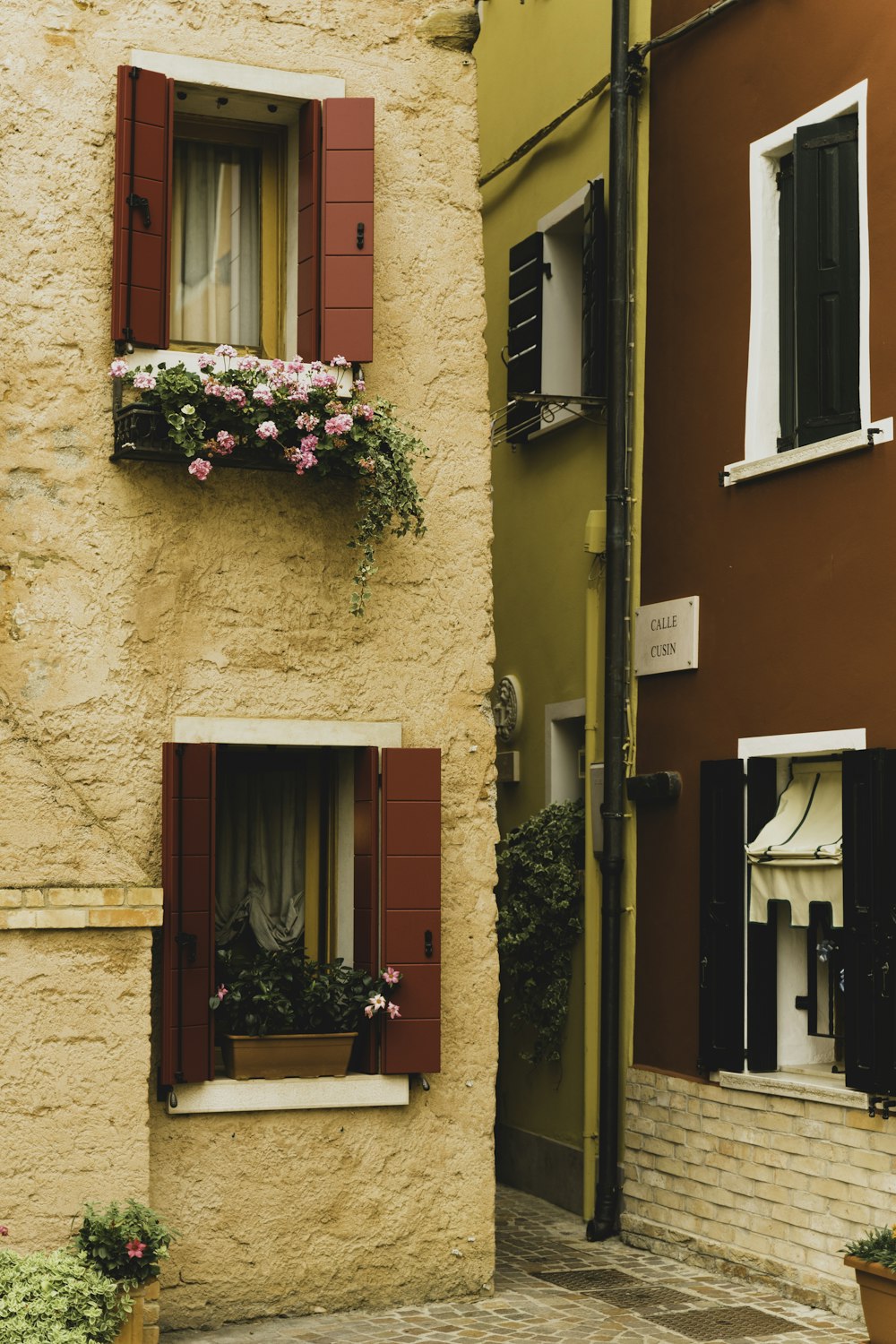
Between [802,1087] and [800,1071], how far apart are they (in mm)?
436

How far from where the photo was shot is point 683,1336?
27.0 feet

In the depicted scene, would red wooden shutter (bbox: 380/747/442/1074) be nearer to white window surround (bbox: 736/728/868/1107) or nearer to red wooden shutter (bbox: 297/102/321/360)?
white window surround (bbox: 736/728/868/1107)

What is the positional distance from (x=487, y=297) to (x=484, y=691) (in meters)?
5.13

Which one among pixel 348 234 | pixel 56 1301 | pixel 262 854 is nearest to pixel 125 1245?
pixel 56 1301

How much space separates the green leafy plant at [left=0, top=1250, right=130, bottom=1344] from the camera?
671 centimetres

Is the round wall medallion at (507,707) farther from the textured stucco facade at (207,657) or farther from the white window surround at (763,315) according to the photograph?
the textured stucco facade at (207,657)

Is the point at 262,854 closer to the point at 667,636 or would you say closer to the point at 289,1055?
the point at 289,1055

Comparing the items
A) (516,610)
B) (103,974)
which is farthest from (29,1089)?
(516,610)

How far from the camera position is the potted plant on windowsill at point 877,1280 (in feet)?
24.1

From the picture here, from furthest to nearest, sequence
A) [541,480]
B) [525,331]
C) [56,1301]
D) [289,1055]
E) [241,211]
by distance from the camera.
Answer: [525,331]
[541,480]
[241,211]
[289,1055]
[56,1301]

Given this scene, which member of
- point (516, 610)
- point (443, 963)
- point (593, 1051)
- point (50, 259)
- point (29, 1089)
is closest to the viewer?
point (29, 1089)

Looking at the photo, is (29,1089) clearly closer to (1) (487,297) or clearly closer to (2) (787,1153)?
(2) (787,1153)

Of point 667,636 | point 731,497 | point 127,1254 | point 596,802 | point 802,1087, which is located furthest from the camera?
point 596,802

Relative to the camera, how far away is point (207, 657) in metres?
8.62
